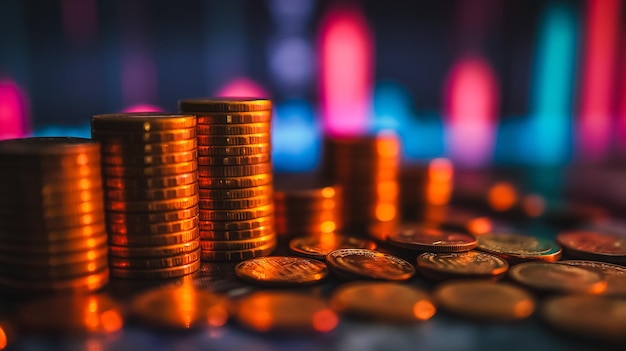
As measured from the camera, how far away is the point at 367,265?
148 cm

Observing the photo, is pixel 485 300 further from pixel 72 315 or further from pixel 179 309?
pixel 72 315

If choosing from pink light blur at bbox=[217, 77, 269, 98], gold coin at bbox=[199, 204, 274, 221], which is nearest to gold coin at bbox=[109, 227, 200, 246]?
gold coin at bbox=[199, 204, 274, 221]

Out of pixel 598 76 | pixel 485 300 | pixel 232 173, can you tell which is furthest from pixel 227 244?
pixel 598 76

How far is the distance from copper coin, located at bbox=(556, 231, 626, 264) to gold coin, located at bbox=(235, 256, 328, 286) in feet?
2.42

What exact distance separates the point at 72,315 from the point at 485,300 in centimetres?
84

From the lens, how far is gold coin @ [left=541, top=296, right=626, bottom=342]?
3.61 feet

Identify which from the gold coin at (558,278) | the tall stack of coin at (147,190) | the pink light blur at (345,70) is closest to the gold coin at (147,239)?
the tall stack of coin at (147,190)

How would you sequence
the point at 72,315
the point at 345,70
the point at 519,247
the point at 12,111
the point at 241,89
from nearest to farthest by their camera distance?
the point at 72,315
the point at 519,247
the point at 12,111
the point at 241,89
the point at 345,70

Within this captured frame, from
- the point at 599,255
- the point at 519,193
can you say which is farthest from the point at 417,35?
the point at 599,255

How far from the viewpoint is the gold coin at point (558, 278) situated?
1321 mm

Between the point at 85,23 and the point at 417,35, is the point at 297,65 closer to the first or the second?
the point at 417,35

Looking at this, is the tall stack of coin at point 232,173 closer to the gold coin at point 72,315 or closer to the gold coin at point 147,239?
the gold coin at point 147,239

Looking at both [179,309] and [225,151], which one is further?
[225,151]

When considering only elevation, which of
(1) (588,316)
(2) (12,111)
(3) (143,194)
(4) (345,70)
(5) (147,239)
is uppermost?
(4) (345,70)
